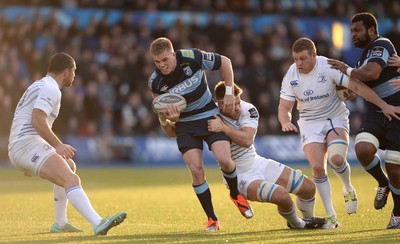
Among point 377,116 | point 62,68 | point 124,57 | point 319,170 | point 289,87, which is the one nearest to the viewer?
point 62,68

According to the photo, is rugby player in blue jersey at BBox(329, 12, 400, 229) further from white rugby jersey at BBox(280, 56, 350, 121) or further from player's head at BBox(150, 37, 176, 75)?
player's head at BBox(150, 37, 176, 75)

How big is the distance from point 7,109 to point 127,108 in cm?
349

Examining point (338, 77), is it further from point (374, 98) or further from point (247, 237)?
point (247, 237)

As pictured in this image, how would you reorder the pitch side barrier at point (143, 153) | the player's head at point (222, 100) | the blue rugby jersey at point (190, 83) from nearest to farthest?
the blue rugby jersey at point (190, 83) → the player's head at point (222, 100) → the pitch side barrier at point (143, 153)

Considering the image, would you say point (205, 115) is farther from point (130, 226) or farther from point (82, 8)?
point (82, 8)

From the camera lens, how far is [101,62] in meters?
27.5

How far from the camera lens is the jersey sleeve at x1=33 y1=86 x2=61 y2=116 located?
33.1ft

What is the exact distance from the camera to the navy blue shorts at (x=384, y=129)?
1108cm

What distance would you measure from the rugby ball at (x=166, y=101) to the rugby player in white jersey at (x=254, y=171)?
16.4 inches

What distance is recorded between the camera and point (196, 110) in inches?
435

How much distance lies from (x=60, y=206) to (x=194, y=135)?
1858 mm

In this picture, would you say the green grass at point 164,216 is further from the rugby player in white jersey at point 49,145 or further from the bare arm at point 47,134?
the bare arm at point 47,134

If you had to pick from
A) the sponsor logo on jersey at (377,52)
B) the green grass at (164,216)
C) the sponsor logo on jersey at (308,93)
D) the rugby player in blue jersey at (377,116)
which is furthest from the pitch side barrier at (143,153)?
the sponsor logo on jersey at (377,52)

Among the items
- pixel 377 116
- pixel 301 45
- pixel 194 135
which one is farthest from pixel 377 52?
pixel 194 135
